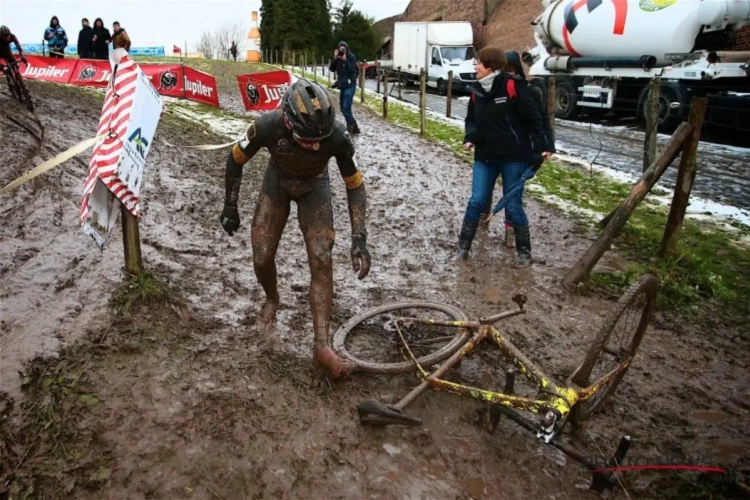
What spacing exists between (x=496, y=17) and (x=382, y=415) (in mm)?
36814

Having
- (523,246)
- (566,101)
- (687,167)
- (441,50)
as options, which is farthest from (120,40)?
(441,50)

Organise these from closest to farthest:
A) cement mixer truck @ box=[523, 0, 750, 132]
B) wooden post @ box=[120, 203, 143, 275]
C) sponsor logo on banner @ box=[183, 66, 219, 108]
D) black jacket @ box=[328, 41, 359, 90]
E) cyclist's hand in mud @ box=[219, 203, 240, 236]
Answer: cyclist's hand in mud @ box=[219, 203, 240, 236] → wooden post @ box=[120, 203, 143, 275] → black jacket @ box=[328, 41, 359, 90] → cement mixer truck @ box=[523, 0, 750, 132] → sponsor logo on banner @ box=[183, 66, 219, 108]

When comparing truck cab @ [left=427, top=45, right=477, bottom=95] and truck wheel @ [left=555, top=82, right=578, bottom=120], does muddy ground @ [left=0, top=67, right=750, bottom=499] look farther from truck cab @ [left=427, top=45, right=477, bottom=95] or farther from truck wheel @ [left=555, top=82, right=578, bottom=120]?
truck cab @ [left=427, top=45, right=477, bottom=95]

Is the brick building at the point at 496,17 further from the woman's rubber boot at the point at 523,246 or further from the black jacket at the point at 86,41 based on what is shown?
the woman's rubber boot at the point at 523,246

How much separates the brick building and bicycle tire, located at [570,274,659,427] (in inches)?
1206

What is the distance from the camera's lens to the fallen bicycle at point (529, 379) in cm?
282

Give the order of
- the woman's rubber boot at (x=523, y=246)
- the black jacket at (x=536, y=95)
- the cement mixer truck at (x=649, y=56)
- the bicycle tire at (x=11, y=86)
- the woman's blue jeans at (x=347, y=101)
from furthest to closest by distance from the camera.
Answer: the cement mixer truck at (x=649, y=56) → the woman's blue jeans at (x=347, y=101) → the bicycle tire at (x=11, y=86) → the woman's rubber boot at (x=523, y=246) → the black jacket at (x=536, y=95)

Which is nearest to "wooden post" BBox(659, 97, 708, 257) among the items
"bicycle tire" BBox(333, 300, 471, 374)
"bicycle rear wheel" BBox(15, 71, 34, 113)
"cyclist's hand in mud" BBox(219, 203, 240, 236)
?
"bicycle tire" BBox(333, 300, 471, 374)

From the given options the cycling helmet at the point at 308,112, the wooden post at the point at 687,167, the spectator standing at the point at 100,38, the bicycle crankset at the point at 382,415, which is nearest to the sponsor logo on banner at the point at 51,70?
the spectator standing at the point at 100,38

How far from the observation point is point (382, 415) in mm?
3059

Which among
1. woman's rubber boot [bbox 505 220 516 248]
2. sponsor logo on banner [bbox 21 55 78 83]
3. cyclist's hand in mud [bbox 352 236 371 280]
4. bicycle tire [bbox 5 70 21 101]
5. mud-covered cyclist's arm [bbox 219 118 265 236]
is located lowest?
woman's rubber boot [bbox 505 220 516 248]

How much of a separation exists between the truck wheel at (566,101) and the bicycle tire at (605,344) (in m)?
15.2

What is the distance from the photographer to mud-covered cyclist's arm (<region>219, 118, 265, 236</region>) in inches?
139

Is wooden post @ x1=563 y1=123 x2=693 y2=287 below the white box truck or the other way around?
below
